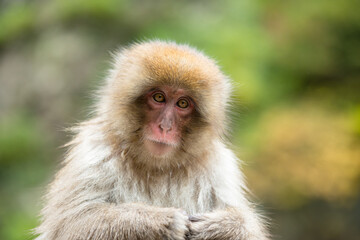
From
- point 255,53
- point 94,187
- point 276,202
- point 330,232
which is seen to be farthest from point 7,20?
point 94,187

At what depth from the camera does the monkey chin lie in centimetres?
410

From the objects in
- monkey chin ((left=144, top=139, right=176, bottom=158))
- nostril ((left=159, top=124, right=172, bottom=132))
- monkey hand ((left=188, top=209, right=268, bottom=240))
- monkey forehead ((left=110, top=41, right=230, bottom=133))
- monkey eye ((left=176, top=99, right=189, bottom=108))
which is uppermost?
monkey forehead ((left=110, top=41, right=230, bottom=133))

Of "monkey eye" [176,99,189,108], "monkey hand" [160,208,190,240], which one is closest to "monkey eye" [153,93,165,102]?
"monkey eye" [176,99,189,108]

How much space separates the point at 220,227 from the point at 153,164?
67cm

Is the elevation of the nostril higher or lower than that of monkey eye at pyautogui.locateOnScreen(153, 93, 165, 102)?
lower

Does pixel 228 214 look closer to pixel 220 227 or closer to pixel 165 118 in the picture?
pixel 220 227

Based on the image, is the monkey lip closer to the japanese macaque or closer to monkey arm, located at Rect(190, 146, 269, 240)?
the japanese macaque

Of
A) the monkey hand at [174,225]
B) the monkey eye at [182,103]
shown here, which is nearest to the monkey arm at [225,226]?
the monkey hand at [174,225]

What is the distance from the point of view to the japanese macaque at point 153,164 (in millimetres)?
4020

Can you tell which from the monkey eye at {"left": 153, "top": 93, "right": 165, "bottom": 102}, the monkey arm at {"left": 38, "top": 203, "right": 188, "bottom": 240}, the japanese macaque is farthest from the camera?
the monkey eye at {"left": 153, "top": 93, "right": 165, "bottom": 102}

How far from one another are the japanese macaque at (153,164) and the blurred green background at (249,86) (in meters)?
4.03

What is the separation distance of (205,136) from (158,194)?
568 millimetres

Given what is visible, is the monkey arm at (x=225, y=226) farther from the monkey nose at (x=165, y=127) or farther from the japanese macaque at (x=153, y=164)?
the monkey nose at (x=165, y=127)

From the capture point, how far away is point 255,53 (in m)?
9.88
